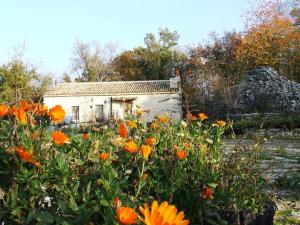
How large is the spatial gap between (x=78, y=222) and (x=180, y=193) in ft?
4.31

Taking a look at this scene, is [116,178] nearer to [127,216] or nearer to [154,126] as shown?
[127,216]

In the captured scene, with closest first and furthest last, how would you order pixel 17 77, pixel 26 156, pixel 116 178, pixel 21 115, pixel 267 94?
pixel 26 156 < pixel 21 115 < pixel 116 178 < pixel 267 94 < pixel 17 77

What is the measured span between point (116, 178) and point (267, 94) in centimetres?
2160

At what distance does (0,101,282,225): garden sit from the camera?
1.84 metres

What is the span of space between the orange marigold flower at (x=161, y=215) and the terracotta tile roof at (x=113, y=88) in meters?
31.3

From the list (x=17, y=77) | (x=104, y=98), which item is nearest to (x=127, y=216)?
(x=17, y=77)

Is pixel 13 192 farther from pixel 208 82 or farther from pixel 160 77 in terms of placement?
pixel 160 77

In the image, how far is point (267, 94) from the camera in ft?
75.0

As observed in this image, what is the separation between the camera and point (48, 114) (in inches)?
85.5

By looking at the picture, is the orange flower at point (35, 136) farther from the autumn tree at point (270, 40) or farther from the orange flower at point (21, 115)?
the autumn tree at point (270, 40)

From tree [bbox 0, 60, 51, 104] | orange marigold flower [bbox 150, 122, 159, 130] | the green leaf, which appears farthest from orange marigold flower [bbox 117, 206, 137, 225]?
tree [bbox 0, 60, 51, 104]

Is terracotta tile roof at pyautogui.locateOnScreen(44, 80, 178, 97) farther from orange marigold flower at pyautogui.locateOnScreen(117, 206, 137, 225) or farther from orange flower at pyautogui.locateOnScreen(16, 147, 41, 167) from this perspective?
orange marigold flower at pyautogui.locateOnScreen(117, 206, 137, 225)

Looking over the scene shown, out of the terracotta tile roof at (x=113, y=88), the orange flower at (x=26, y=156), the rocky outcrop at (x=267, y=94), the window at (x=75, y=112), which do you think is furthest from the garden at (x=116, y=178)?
the window at (x=75, y=112)

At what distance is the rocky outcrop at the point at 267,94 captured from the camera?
73.7 ft
